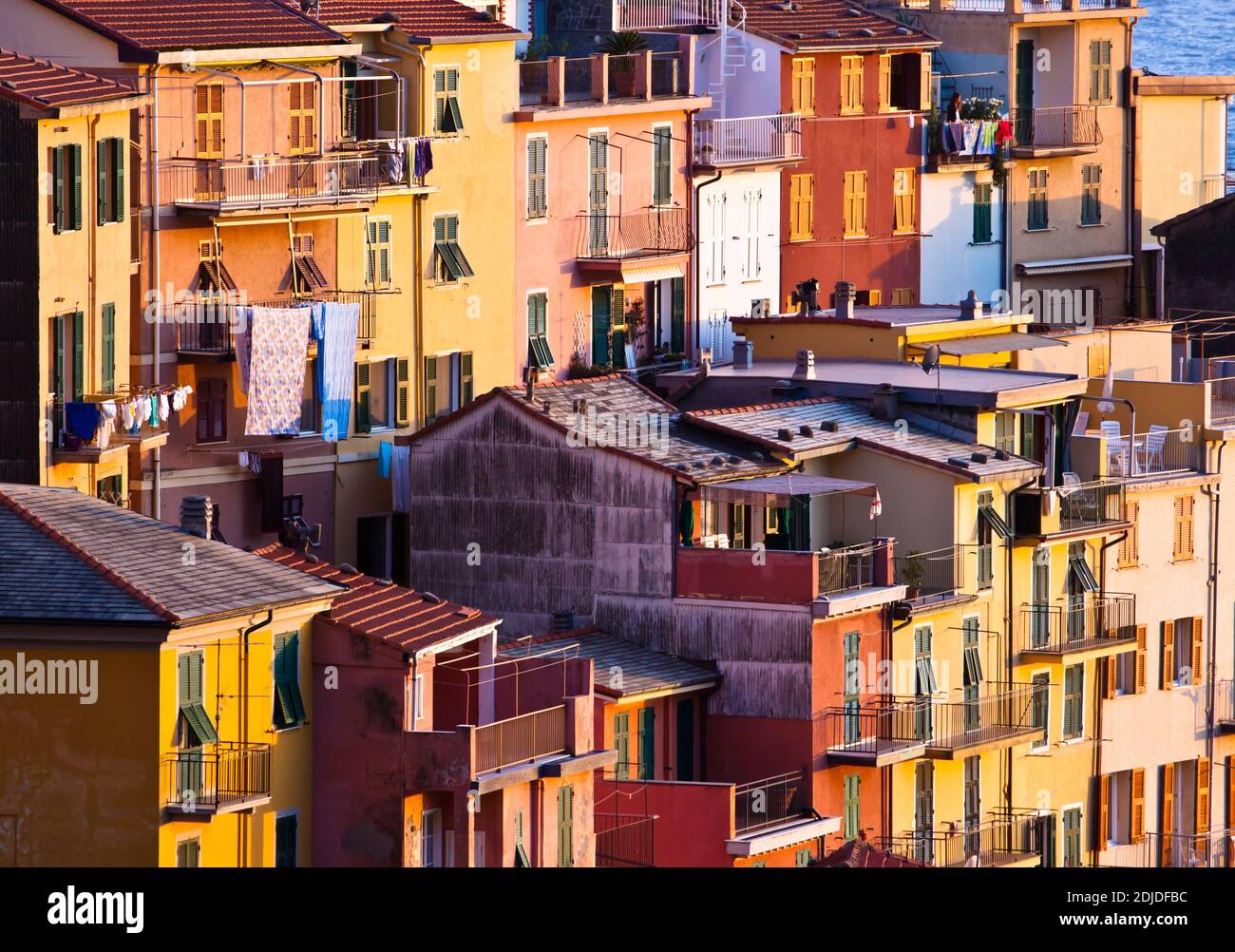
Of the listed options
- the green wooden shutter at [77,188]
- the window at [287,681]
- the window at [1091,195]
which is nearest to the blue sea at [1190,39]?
the window at [1091,195]

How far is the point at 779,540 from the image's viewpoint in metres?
41.3

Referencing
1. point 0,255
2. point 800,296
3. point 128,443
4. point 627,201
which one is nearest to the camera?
point 0,255

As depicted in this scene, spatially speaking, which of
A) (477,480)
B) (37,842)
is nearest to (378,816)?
(37,842)

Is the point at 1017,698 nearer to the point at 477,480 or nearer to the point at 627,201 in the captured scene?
the point at 477,480

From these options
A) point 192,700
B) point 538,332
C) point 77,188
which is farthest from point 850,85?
point 192,700

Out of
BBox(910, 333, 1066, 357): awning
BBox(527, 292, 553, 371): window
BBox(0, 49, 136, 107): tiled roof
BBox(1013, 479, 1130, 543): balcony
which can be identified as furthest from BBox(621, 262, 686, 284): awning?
BBox(0, 49, 136, 107): tiled roof

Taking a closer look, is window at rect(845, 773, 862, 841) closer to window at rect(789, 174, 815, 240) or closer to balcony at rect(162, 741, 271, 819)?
Answer: balcony at rect(162, 741, 271, 819)

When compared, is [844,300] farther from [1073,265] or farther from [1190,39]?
[1190,39]

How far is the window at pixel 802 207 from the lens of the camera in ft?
192

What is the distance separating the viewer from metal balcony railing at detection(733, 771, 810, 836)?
37.6 meters

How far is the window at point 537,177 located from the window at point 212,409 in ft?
31.5

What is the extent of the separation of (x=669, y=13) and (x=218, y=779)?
32214 mm

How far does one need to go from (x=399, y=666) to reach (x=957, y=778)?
51.1ft

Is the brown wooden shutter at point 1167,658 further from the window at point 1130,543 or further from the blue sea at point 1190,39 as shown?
the blue sea at point 1190,39
